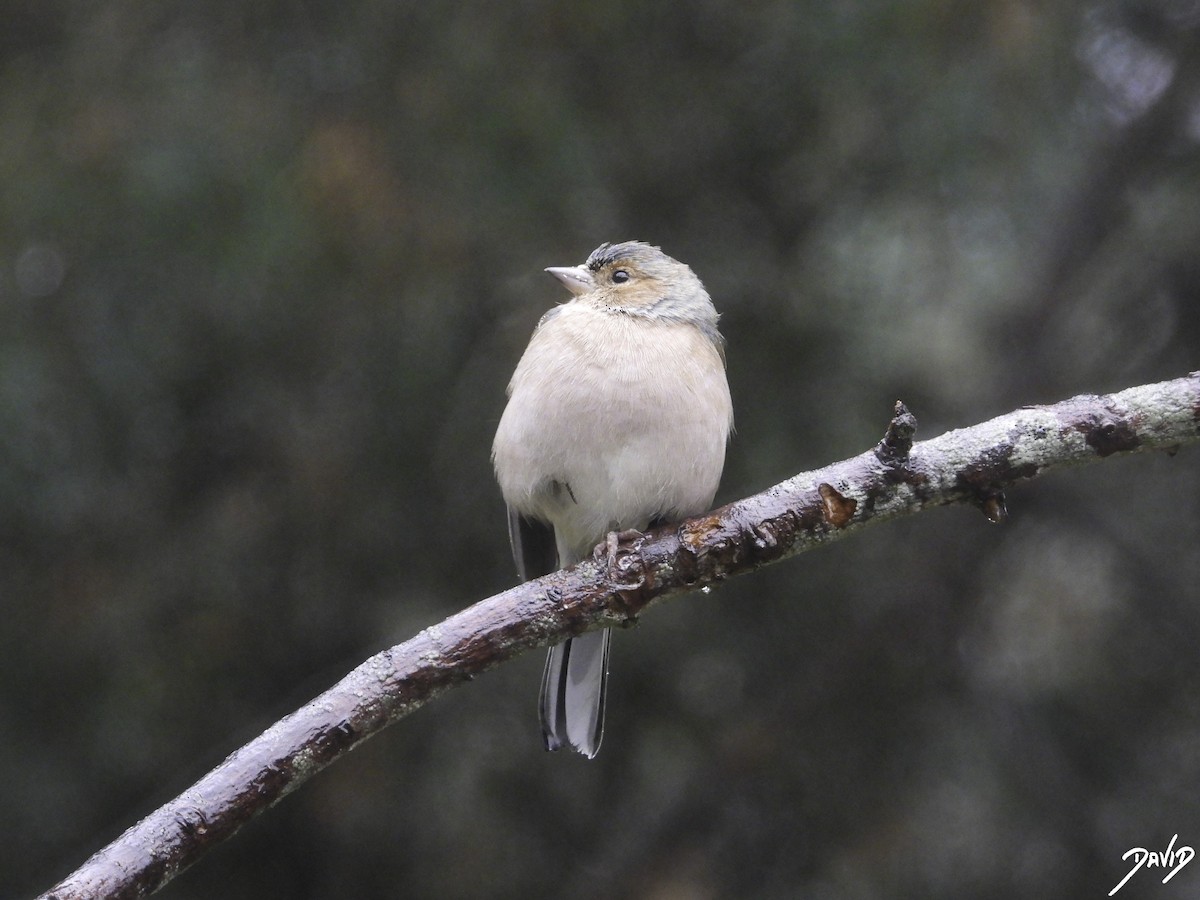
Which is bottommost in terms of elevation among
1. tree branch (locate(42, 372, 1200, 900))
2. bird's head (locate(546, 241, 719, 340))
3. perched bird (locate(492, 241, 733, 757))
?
tree branch (locate(42, 372, 1200, 900))

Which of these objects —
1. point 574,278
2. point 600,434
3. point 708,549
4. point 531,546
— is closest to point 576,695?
point 531,546

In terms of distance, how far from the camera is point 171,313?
13.0 ft

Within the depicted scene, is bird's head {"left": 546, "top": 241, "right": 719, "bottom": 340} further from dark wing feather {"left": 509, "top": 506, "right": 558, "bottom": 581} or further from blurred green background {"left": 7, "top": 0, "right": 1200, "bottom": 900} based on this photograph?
dark wing feather {"left": 509, "top": 506, "right": 558, "bottom": 581}

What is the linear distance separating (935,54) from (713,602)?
191cm

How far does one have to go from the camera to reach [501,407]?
4.27 metres

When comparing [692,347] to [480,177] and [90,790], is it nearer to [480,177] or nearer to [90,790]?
[480,177]

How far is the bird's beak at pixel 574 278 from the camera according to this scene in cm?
390

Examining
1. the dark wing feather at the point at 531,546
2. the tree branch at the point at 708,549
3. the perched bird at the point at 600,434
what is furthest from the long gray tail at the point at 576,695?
the tree branch at the point at 708,549

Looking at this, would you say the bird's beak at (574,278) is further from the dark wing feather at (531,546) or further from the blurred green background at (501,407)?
the dark wing feather at (531,546)

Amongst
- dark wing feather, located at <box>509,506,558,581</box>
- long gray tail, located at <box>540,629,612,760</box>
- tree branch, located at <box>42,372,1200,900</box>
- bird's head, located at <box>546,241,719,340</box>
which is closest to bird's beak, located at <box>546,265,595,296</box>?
bird's head, located at <box>546,241,719,340</box>

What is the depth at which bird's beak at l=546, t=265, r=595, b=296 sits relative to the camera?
3.90m

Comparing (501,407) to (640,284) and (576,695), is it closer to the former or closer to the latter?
(640,284)

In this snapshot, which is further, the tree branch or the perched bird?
the perched bird

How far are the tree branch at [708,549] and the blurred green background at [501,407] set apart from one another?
1.32 meters
